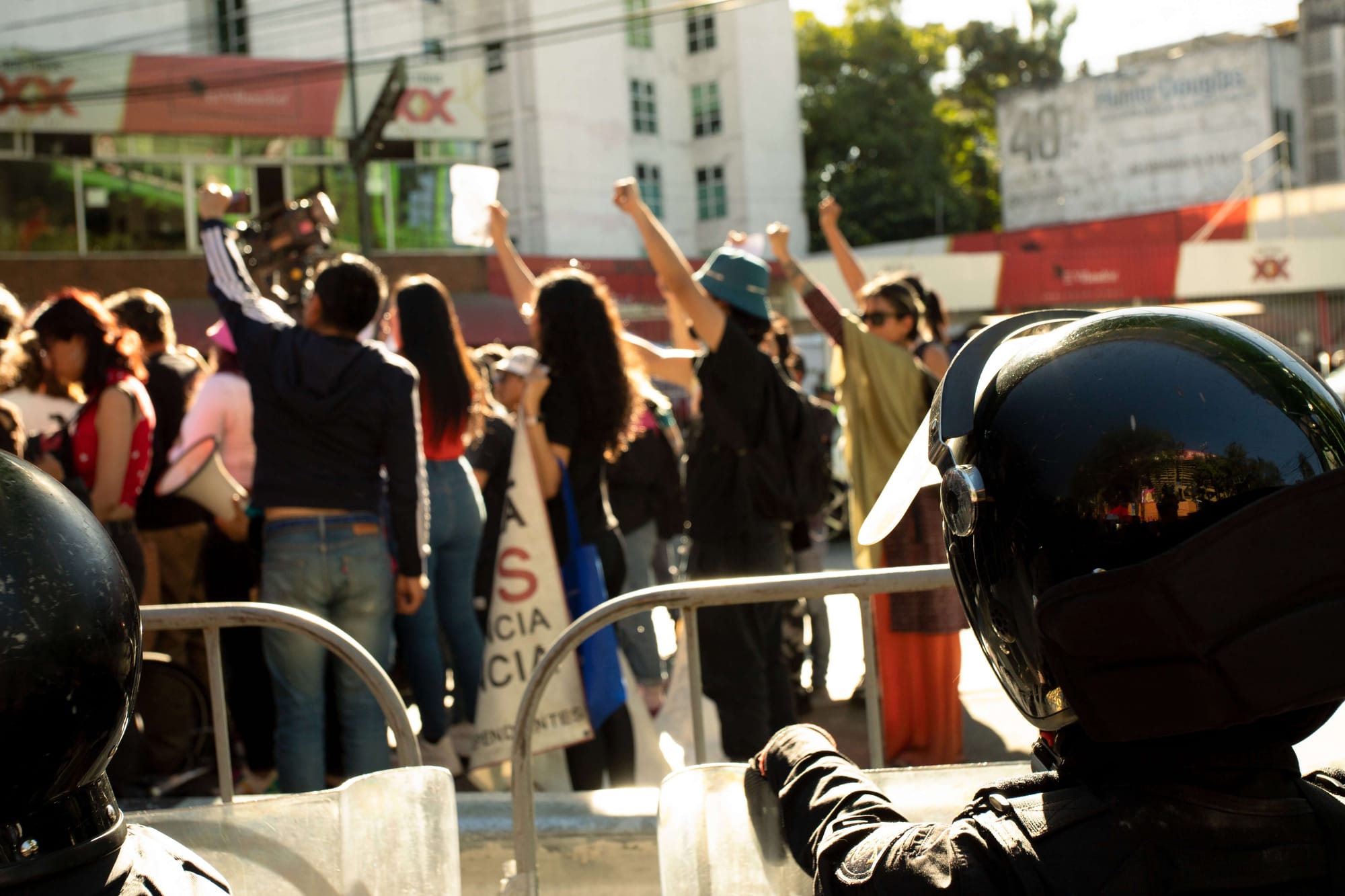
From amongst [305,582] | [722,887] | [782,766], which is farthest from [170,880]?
[305,582]

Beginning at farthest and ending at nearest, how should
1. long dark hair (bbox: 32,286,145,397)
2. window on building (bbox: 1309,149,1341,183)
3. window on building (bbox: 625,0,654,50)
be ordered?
window on building (bbox: 1309,149,1341,183) → window on building (bbox: 625,0,654,50) → long dark hair (bbox: 32,286,145,397)

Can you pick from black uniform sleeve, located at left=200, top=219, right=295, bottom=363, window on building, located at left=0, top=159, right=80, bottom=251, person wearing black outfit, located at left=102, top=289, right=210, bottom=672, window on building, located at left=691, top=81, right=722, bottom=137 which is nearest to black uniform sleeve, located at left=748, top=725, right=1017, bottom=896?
black uniform sleeve, located at left=200, top=219, right=295, bottom=363

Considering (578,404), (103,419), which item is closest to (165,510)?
(103,419)

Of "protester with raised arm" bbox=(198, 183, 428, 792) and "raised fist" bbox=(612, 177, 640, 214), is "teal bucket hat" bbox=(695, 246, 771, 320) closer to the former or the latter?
"raised fist" bbox=(612, 177, 640, 214)

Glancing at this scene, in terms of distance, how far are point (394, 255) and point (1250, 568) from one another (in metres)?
26.5

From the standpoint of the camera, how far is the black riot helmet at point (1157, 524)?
1188 millimetres

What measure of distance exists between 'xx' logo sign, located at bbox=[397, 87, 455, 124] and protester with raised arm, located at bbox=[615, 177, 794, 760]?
24.0 metres

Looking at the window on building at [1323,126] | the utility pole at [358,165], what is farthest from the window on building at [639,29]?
the window on building at [1323,126]

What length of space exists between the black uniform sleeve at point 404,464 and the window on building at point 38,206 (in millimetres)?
22103

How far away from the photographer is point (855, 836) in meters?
1.41

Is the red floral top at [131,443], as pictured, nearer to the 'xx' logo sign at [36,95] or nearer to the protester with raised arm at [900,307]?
A: the protester with raised arm at [900,307]

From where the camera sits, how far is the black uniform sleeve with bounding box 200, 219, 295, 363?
4.08 metres

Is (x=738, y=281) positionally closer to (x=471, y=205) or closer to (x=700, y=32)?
(x=471, y=205)

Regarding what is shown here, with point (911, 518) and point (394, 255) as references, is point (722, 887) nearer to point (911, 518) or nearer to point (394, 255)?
point (911, 518)
